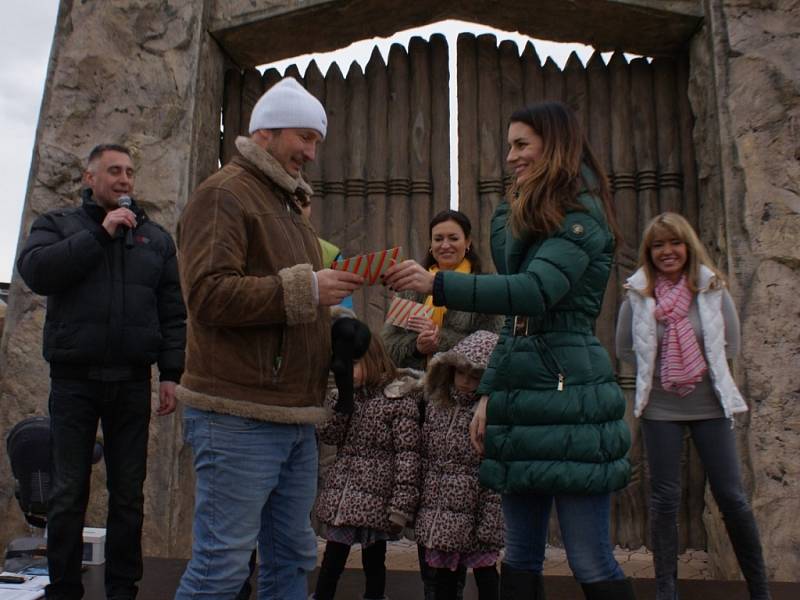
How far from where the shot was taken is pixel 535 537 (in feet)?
6.90

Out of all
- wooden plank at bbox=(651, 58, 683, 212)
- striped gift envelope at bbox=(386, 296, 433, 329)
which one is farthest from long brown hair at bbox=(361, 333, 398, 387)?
wooden plank at bbox=(651, 58, 683, 212)

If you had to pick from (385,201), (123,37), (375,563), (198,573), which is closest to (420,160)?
(385,201)

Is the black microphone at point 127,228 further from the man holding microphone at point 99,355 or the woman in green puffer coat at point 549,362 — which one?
the woman in green puffer coat at point 549,362

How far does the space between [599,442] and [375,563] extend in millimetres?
1399

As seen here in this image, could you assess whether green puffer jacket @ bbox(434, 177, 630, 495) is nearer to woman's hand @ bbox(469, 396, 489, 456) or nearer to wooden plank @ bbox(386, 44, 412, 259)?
woman's hand @ bbox(469, 396, 489, 456)

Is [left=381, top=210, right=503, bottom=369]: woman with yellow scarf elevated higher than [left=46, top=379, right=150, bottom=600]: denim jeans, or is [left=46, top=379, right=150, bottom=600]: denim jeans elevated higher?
[left=381, top=210, right=503, bottom=369]: woman with yellow scarf

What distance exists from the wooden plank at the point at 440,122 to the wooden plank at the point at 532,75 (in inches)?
17.8

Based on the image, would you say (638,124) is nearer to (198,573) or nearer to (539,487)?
(539,487)

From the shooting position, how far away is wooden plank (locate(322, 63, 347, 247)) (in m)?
→ 4.63

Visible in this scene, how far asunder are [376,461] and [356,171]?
215cm

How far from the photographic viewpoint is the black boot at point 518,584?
209 centimetres

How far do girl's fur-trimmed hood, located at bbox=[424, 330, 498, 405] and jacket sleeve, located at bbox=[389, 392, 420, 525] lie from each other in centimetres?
10

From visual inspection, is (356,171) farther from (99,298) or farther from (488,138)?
(99,298)

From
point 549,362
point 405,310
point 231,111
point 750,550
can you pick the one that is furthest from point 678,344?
point 231,111
